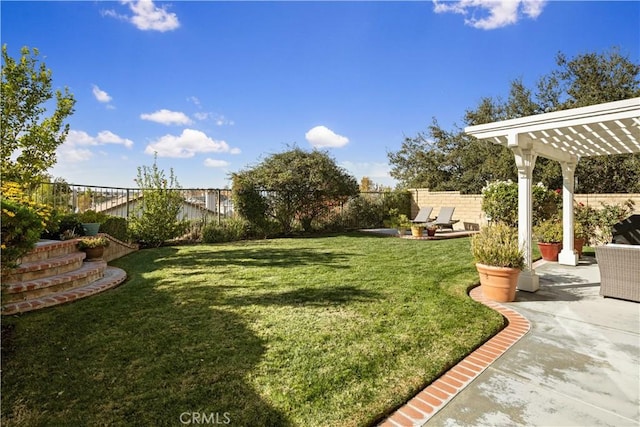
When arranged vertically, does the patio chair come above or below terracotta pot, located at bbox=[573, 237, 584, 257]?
above

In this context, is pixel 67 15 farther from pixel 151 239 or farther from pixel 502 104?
pixel 502 104

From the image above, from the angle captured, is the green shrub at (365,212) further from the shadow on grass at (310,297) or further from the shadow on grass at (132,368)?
the shadow on grass at (132,368)

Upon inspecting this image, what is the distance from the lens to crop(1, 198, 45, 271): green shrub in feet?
9.41

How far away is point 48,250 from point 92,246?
1.04 m

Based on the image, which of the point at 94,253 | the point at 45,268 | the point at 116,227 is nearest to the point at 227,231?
the point at 116,227

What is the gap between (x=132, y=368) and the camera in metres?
2.46

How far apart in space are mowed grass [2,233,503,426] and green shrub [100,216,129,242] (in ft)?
11.7

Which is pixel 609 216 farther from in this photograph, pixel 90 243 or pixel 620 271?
pixel 90 243

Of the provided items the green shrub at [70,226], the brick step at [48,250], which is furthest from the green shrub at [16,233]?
the green shrub at [70,226]

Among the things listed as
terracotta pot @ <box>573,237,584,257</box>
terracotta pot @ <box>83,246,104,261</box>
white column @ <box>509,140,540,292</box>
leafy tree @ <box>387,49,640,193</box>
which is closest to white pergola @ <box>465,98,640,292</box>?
white column @ <box>509,140,540,292</box>

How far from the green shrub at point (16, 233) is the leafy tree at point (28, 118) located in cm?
422

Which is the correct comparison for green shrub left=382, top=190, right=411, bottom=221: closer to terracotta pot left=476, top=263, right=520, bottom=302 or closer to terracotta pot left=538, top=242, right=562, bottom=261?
terracotta pot left=538, top=242, right=562, bottom=261

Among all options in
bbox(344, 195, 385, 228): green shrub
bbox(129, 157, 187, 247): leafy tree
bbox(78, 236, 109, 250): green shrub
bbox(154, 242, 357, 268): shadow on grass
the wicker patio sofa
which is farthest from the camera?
bbox(344, 195, 385, 228): green shrub

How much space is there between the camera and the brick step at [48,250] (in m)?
4.78
